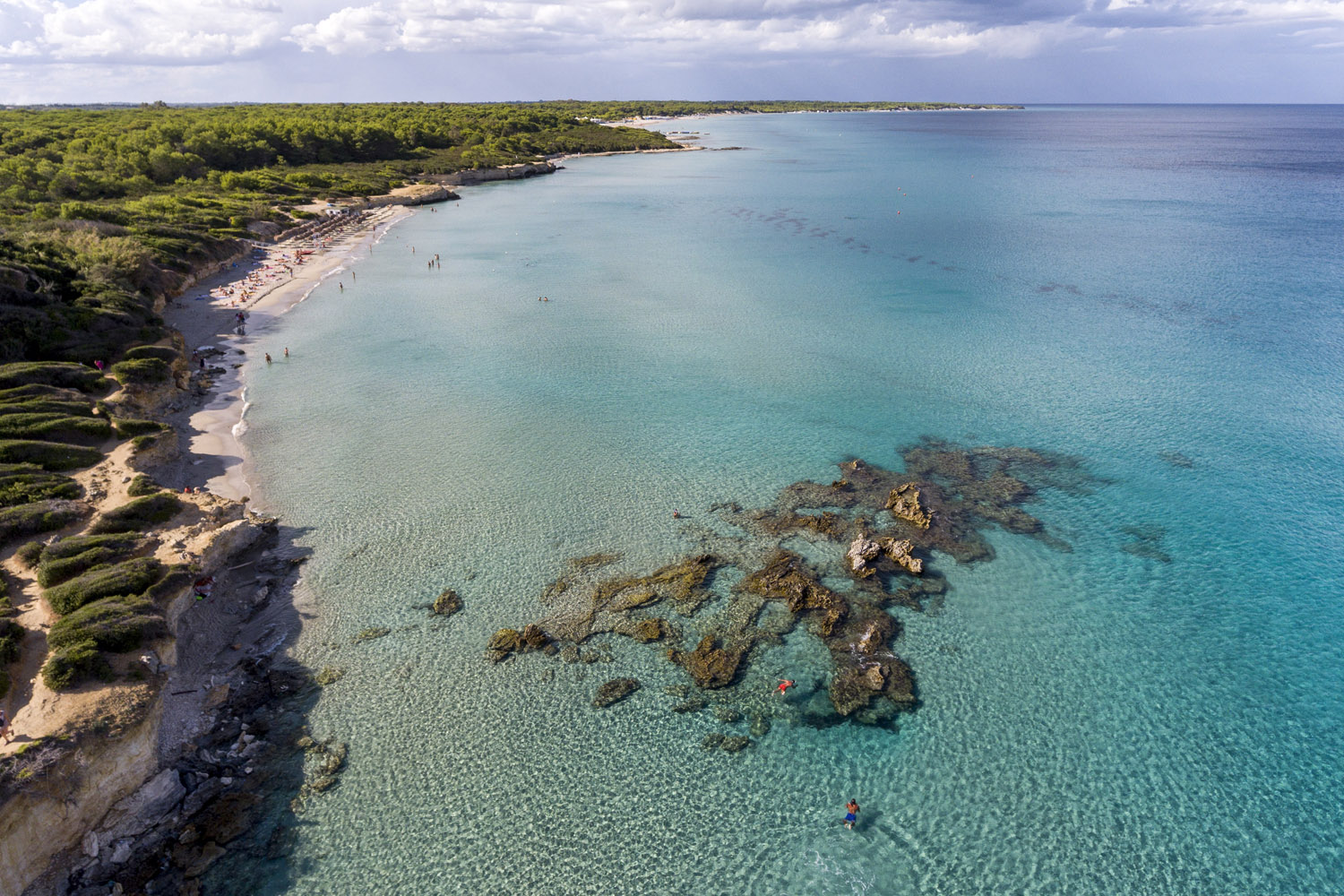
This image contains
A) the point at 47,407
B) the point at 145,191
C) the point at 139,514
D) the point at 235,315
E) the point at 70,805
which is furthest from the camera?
the point at 145,191

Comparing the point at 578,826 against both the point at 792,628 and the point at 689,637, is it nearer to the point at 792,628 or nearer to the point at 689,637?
the point at 689,637

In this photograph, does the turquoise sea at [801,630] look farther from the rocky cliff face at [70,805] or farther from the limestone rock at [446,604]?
the rocky cliff face at [70,805]

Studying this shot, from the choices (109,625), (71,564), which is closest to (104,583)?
(71,564)

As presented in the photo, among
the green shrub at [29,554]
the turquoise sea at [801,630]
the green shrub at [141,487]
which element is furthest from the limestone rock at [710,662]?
the green shrub at [141,487]

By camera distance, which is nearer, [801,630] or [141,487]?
[801,630]

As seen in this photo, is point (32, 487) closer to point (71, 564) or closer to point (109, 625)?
point (71, 564)

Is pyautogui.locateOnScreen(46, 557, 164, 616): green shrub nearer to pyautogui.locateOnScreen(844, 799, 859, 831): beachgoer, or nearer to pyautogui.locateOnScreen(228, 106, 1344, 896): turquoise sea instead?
pyautogui.locateOnScreen(228, 106, 1344, 896): turquoise sea
